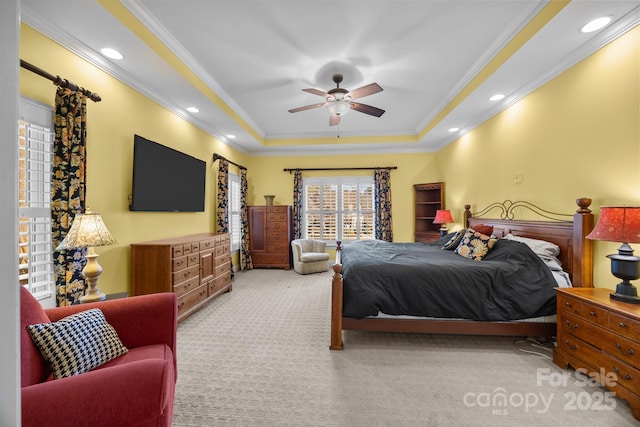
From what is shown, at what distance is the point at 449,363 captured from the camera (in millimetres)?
2266

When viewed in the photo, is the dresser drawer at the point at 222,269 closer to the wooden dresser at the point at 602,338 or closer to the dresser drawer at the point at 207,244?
the dresser drawer at the point at 207,244

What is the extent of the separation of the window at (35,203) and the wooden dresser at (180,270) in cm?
81

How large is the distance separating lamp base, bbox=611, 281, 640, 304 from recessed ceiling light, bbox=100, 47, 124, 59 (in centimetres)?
468

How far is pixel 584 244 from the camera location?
2391 millimetres

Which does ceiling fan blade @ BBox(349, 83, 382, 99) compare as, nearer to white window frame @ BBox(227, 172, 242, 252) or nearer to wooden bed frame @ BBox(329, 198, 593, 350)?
wooden bed frame @ BBox(329, 198, 593, 350)

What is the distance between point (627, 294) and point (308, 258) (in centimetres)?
437

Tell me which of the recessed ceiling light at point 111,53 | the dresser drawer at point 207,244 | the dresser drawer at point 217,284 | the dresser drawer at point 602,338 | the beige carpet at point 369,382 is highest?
the recessed ceiling light at point 111,53

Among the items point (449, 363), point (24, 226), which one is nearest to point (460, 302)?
point (449, 363)

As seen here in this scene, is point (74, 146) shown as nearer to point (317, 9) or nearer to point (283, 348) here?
point (317, 9)

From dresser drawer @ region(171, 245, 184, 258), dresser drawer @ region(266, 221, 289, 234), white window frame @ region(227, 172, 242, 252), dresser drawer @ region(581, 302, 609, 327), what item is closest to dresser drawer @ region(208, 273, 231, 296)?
dresser drawer @ region(171, 245, 184, 258)


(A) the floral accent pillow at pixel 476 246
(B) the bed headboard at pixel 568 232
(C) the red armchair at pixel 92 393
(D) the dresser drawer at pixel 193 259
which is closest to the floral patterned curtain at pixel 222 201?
(D) the dresser drawer at pixel 193 259

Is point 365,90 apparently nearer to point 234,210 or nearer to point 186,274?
point 186,274

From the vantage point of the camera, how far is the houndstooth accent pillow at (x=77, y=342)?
1.27 metres

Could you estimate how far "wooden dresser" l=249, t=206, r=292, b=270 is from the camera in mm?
5945
